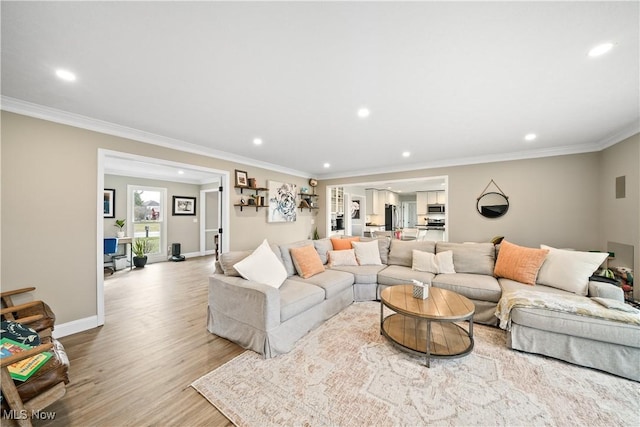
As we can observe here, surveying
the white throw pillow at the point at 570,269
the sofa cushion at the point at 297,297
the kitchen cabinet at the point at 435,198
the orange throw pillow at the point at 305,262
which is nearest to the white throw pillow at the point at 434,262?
the white throw pillow at the point at 570,269

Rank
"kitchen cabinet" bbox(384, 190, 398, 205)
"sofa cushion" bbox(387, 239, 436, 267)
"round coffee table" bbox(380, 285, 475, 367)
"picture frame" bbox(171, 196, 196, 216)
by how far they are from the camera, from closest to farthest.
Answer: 1. "round coffee table" bbox(380, 285, 475, 367)
2. "sofa cushion" bbox(387, 239, 436, 267)
3. "picture frame" bbox(171, 196, 196, 216)
4. "kitchen cabinet" bbox(384, 190, 398, 205)

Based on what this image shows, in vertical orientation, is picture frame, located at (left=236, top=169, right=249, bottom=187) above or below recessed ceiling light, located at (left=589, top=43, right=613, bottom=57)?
below

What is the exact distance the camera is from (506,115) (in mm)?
2586

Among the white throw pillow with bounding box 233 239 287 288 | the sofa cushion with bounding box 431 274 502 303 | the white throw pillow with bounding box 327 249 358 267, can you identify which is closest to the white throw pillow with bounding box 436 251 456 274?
the sofa cushion with bounding box 431 274 502 303

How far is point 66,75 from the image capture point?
186cm

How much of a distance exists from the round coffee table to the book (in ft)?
8.30

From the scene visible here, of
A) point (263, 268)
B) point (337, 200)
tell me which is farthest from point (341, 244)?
point (337, 200)

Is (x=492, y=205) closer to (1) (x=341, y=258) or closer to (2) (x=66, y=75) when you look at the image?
(1) (x=341, y=258)

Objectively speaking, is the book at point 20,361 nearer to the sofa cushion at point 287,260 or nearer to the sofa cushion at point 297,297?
the sofa cushion at point 297,297

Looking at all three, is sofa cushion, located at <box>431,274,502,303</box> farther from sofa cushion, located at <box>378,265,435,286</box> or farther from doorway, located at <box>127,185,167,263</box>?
doorway, located at <box>127,185,167,263</box>

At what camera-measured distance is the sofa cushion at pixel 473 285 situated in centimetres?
280

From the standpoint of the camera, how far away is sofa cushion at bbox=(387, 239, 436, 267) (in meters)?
3.88

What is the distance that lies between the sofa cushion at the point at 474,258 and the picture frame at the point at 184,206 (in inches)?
294

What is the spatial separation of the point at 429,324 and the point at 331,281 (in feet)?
4.36
